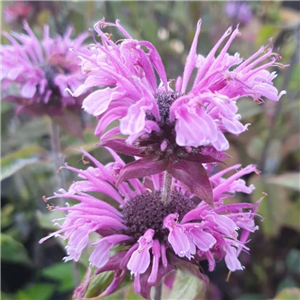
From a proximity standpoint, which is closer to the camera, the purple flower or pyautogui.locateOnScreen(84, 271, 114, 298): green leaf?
pyautogui.locateOnScreen(84, 271, 114, 298): green leaf

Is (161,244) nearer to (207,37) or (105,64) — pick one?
(105,64)

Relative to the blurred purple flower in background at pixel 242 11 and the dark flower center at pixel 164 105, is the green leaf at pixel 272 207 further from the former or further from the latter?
the blurred purple flower in background at pixel 242 11

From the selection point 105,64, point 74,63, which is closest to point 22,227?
point 74,63

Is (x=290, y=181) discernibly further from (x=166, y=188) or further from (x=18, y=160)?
(x=18, y=160)

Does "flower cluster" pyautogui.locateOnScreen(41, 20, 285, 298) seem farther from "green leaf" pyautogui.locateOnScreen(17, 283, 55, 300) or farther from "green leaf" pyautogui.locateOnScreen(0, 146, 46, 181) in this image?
"green leaf" pyautogui.locateOnScreen(17, 283, 55, 300)

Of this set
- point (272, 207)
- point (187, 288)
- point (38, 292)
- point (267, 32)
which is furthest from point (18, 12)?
point (187, 288)

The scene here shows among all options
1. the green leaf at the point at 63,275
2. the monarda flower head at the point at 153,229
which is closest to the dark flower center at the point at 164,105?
the monarda flower head at the point at 153,229

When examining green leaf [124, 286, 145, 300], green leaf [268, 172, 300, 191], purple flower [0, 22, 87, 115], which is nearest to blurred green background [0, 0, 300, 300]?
green leaf [268, 172, 300, 191]
